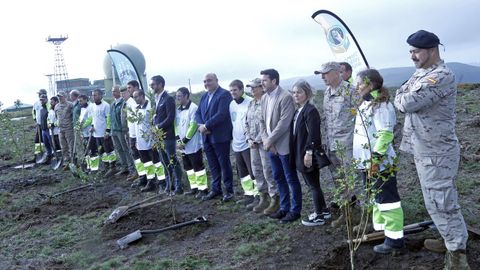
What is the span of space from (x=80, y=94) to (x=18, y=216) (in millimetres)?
4180

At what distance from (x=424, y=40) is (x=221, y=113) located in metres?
4.09

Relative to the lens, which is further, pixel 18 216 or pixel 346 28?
pixel 18 216

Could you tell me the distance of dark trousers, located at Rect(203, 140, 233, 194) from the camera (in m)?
7.54

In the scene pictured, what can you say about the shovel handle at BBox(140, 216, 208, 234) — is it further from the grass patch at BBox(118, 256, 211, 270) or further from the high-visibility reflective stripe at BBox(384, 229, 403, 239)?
the high-visibility reflective stripe at BBox(384, 229, 403, 239)

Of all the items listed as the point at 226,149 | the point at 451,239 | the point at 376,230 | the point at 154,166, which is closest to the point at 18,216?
the point at 154,166

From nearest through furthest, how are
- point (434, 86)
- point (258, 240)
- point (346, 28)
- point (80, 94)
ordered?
point (434, 86), point (258, 240), point (346, 28), point (80, 94)

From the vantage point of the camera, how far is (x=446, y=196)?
371 centimetres

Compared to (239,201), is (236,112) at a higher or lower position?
higher

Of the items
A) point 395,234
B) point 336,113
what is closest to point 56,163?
point 336,113

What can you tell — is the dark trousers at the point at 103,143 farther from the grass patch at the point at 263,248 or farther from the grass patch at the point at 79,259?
the grass patch at the point at 263,248

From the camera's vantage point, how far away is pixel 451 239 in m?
3.76

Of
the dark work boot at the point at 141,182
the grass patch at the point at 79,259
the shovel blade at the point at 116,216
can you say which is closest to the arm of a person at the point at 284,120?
the shovel blade at the point at 116,216

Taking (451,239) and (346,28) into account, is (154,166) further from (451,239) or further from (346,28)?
(451,239)

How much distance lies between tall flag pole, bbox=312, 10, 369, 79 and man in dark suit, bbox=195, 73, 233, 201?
1870 millimetres
